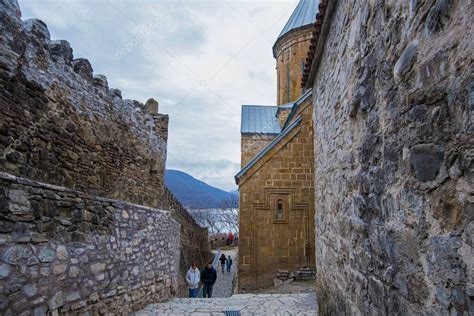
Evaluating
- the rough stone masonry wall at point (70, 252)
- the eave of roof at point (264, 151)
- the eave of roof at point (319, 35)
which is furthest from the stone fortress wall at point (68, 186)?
the eave of roof at point (264, 151)

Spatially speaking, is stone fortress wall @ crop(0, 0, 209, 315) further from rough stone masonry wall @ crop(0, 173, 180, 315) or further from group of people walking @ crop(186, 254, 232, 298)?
group of people walking @ crop(186, 254, 232, 298)

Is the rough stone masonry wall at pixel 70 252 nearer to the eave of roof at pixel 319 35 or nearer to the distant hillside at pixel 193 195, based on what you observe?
the eave of roof at pixel 319 35

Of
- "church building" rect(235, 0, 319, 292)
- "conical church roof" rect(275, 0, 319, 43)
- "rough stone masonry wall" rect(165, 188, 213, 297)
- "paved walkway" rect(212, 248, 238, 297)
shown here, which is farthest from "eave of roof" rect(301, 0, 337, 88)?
"conical church roof" rect(275, 0, 319, 43)

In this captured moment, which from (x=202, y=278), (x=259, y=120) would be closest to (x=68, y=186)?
(x=202, y=278)

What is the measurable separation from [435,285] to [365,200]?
1.20 m

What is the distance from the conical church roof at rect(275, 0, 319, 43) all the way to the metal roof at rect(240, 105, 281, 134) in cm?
407

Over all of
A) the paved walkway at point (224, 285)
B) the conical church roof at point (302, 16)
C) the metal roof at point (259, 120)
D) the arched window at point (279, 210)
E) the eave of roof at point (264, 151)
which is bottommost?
the paved walkway at point (224, 285)

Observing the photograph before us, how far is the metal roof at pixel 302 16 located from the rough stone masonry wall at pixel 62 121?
1327 centimetres

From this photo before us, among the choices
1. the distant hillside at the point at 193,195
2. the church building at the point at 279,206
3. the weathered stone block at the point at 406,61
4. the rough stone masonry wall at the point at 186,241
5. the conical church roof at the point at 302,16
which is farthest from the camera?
the distant hillside at the point at 193,195

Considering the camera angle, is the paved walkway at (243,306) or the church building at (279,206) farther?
the church building at (279,206)

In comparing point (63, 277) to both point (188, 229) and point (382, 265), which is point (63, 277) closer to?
point (382, 265)

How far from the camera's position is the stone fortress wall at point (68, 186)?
10.3 feet

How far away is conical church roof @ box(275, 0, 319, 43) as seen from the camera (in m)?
18.1

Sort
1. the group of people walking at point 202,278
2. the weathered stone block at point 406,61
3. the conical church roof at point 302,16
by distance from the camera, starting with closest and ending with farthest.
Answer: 1. the weathered stone block at point 406,61
2. the group of people walking at point 202,278
3. the conical church roof at point 302,16
